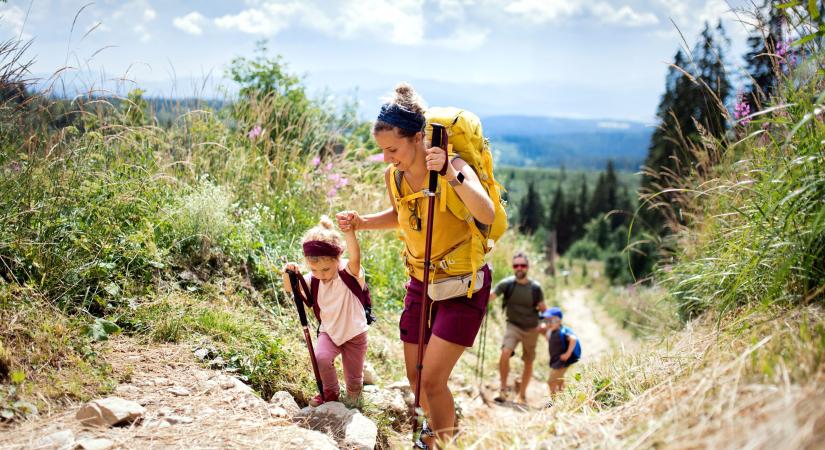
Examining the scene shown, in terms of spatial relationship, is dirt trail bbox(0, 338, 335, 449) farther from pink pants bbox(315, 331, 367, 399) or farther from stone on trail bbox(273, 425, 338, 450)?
pink pants bbox(315, 331, 367, 399)

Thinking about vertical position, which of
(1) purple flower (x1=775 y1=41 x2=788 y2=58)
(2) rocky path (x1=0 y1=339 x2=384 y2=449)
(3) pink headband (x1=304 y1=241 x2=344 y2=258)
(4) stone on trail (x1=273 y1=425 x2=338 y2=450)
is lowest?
(4) stone on trail (x1=273 y1=425 x2=338 y2=450)

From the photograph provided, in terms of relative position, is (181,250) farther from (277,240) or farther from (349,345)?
(349,345)

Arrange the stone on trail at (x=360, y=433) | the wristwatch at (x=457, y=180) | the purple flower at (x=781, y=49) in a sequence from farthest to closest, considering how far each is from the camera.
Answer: the purple flower at (x=781, y=49), the stone on trail at (x=360, y=433), the wristwatch at (x=457, y=180)

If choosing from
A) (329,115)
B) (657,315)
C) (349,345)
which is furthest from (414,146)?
(329,115)

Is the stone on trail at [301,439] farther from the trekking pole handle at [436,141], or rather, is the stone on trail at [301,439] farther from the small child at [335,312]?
the trekking pole handle at [436,141]

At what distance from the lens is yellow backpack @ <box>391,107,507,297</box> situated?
3443 mm

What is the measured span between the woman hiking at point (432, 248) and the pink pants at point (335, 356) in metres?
0.70

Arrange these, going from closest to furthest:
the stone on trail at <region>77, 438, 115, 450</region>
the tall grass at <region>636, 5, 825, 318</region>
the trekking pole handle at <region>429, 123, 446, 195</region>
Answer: the tall grass at <region>636, 5, 825, 318</region> < the stone on trail at <region>77, 438, 115, 450</region> < the trekking pole handle at <region>429, 123, 446, 195</region>

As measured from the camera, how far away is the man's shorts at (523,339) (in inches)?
320

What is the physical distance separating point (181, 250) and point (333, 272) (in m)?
1.94

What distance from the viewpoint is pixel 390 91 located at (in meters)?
3.67

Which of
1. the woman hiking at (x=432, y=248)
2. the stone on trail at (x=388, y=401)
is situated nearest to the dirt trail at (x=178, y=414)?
the woman hiking at (x=432, y=248)

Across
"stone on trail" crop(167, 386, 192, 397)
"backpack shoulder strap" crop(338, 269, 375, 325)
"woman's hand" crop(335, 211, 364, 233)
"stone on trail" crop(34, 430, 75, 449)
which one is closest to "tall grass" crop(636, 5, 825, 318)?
"woman's hand" crop(335, 211, 364, 233)

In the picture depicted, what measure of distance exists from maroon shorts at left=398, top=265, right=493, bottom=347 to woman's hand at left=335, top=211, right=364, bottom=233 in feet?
1.79
